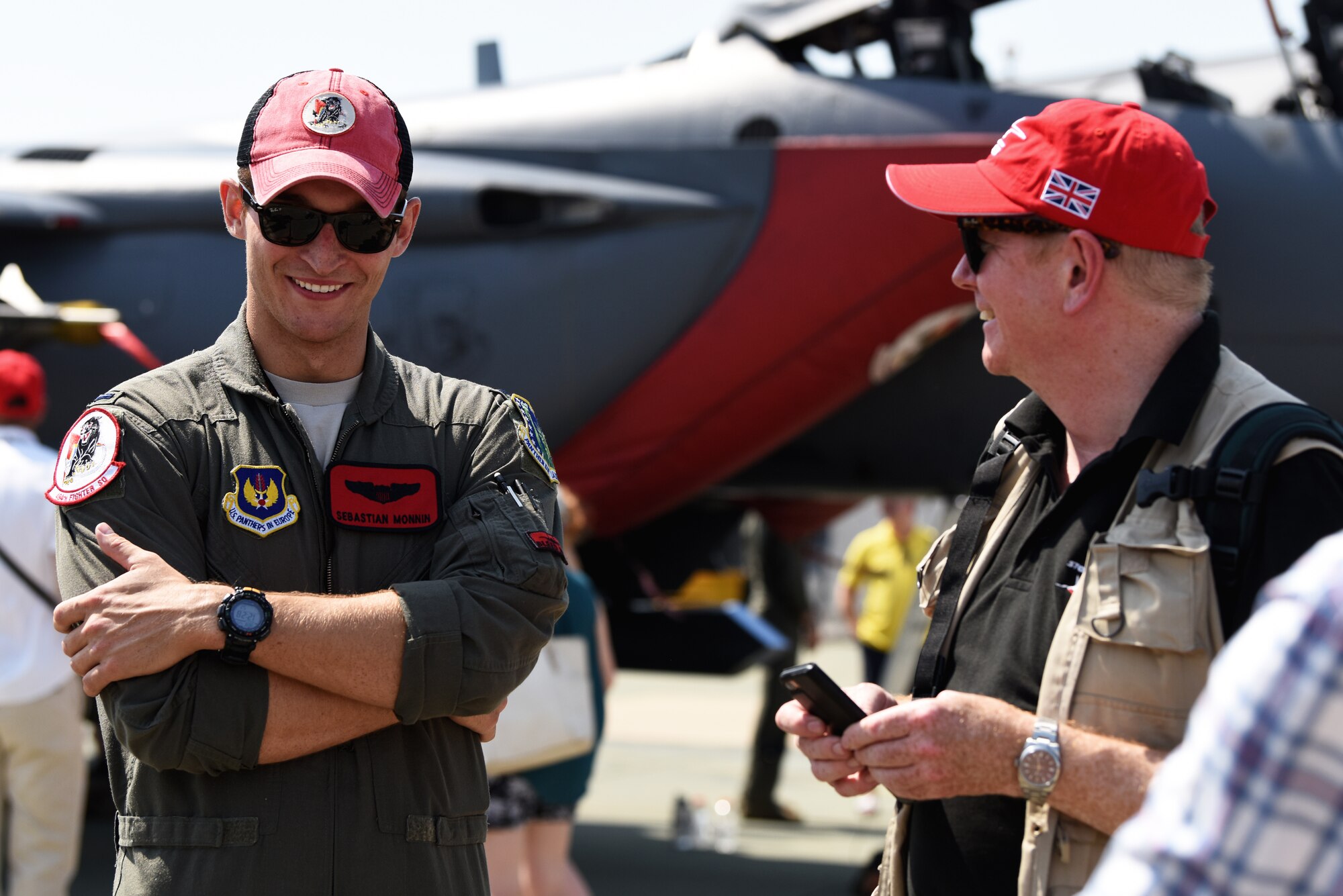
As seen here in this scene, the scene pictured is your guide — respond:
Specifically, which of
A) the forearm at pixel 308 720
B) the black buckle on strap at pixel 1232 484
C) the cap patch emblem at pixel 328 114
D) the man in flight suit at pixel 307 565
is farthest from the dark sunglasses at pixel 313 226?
the black buckle on strap at pixel 1232 484

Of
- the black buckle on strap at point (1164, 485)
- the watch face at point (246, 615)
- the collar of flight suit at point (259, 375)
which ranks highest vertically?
the collar of flight suit at point (259, 375)

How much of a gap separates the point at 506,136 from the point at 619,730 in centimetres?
584

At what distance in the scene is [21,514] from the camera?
4684mm

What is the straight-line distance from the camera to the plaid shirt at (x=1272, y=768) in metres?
0.79

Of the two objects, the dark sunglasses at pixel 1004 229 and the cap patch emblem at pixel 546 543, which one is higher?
the dark sunglasses at pixel 1004 229

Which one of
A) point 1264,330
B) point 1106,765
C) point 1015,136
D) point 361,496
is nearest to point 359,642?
point 361,496

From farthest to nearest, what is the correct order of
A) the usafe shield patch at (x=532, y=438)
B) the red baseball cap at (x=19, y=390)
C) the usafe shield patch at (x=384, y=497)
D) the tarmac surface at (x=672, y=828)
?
the tarmac surface at (x=672, y=828), the red baseball cap at (x=19, y=390), the usafe shield patch at (x=532, y=438), the usafe shield patch at (x=384, y=497)

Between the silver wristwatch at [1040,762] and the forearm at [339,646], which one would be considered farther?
the forearm at [339,646]

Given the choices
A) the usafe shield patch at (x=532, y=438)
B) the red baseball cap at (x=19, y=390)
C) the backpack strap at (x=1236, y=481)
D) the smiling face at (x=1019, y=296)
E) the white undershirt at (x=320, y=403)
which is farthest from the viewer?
the red baseball cap at (x=19, y=390)

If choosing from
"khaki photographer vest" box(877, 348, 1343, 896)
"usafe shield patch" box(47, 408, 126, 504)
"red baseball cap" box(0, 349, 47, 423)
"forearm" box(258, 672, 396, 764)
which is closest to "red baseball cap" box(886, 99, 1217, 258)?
"khaki photographer vest" box(877, 348, 1343, 896)

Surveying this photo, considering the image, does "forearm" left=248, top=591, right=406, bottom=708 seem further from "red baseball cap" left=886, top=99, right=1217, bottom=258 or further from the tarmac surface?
the tarmac surface

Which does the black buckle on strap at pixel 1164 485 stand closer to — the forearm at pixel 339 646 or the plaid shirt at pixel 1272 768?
the plaid shirt at pixel 1272 768

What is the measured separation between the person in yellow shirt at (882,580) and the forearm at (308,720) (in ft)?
23.0

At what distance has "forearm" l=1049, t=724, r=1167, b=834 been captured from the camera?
1709 mm
